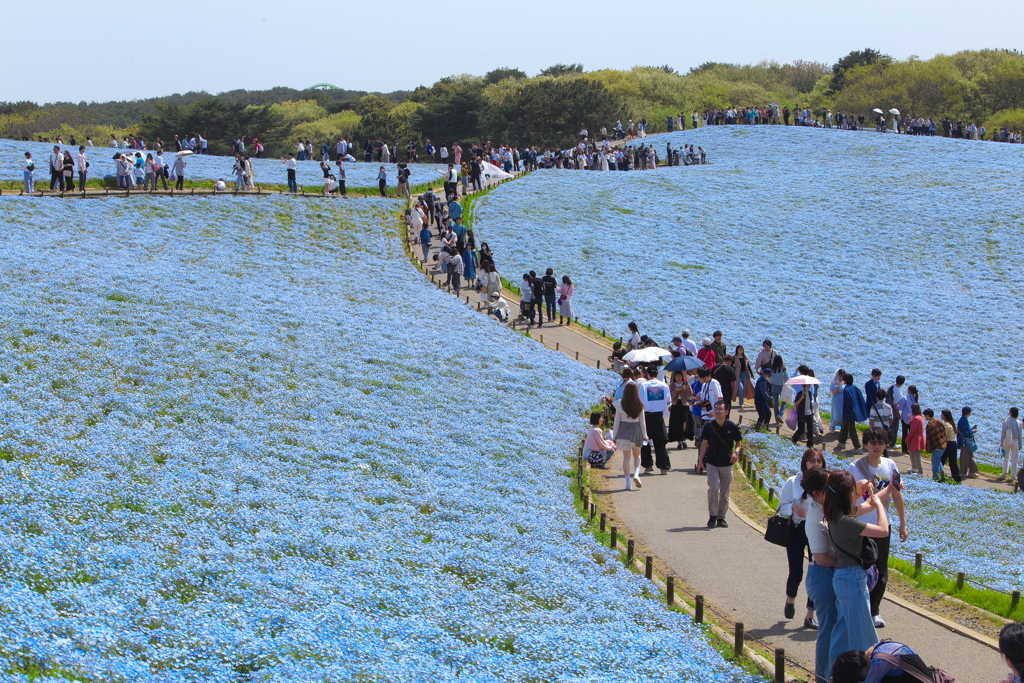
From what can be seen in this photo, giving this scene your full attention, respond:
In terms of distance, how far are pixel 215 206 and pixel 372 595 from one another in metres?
31.5

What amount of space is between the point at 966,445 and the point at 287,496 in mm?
15077

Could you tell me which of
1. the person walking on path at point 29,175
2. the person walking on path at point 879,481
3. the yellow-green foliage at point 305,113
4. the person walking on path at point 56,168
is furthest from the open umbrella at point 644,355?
the yellow-green foliage at point 305,113

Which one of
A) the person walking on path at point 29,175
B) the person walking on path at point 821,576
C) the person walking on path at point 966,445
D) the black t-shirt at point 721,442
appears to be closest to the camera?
the person walking on path at point 821,576

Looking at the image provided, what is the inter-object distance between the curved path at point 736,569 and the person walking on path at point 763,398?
3.28 meters

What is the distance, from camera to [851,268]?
40000 millimetres

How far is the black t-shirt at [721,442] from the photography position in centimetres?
1409

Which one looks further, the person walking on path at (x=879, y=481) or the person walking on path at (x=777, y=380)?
the person walking on path at (x=777, y=380)

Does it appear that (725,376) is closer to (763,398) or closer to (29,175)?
(763,398)

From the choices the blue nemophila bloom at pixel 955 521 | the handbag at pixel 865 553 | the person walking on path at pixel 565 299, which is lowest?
the blue nemophila bloom at pixel 955 521

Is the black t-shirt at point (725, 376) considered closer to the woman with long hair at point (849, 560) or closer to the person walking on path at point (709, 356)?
the person walking on path at point (709, 356)

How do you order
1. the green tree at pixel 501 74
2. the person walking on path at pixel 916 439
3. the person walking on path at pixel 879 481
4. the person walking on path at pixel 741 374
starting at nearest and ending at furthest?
the person walking on path at pixel 879 481 < the person walking on path at pixel 916 439 < the person walking on path at pixel 741 374 < the green tree at pixel 501 74

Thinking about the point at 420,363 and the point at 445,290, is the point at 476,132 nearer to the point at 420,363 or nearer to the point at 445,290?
the point at 445,290

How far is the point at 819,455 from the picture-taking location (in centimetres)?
1100

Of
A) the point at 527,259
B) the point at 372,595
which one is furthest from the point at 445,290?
the point at 372,595
